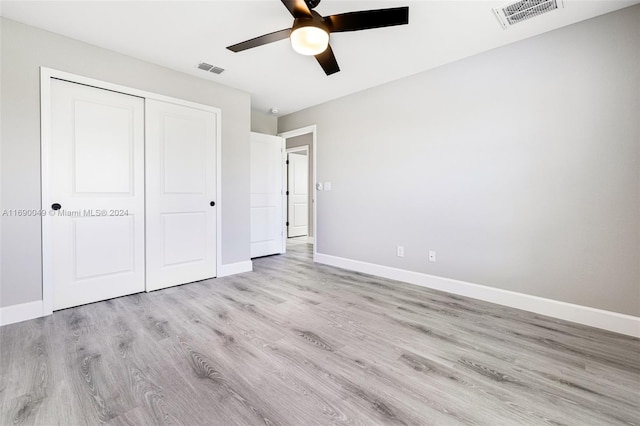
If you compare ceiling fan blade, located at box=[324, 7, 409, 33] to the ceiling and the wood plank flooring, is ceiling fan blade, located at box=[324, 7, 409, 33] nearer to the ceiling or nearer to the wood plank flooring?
the ceiling

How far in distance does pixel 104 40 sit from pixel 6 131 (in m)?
1.16

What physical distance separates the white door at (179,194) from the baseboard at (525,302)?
2261mm

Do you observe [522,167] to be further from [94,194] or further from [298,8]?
[94,194]

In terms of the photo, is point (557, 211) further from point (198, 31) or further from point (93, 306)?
point (93, 306)

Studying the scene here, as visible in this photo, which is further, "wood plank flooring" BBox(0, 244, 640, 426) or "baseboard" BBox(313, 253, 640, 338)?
"baseboard" BBox(313, 253, 640, 338)

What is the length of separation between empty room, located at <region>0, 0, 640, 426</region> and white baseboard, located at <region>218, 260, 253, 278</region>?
0.04 metres

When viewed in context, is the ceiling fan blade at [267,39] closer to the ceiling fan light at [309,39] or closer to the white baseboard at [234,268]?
the ceiling fan light at [309,39]

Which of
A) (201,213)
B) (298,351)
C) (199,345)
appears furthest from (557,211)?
(201,213)

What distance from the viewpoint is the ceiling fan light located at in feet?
6.05

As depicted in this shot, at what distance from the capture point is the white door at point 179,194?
313cm

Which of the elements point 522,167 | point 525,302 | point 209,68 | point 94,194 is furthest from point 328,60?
point 525,302

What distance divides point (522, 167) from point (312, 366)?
2.57 metres

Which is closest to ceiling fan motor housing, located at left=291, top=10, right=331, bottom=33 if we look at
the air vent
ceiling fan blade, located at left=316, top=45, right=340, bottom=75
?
ceiling fan blade, located at left=316, top=45, right=340, bottom=75

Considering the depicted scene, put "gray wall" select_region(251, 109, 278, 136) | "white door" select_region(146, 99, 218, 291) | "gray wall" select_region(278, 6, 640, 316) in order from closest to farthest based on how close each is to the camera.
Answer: "gray wall" select_region(278, 6, 640, 316)
"white door" select_region(146, 99, 218, 291)
"gray wall" select_region(251, 109, 278, 136)
